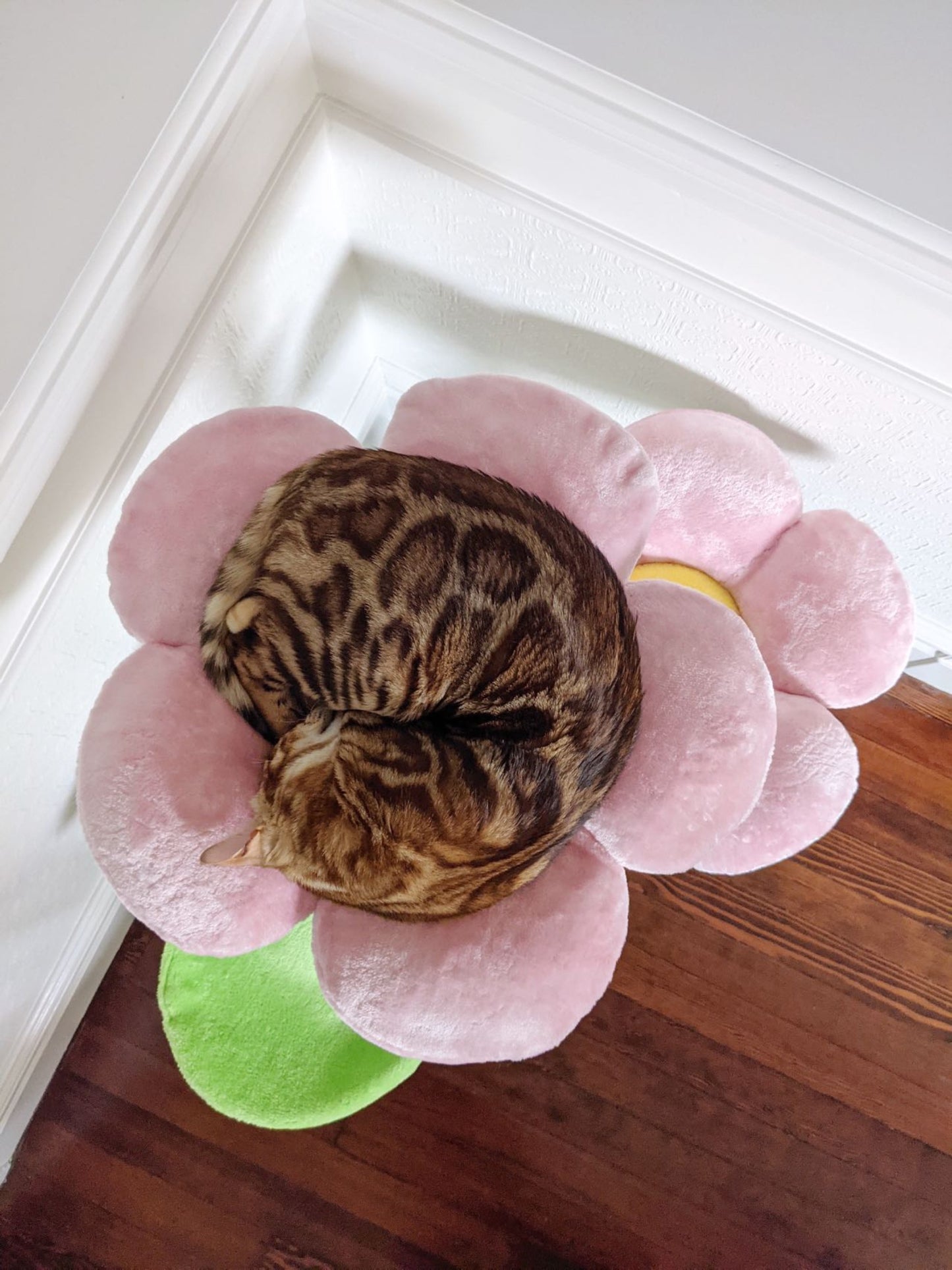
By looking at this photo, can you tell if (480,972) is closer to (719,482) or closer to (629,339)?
(719,482)

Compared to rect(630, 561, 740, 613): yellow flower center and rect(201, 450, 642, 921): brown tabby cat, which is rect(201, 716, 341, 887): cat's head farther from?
rect(630, 561, 740, 613): yellow flower center

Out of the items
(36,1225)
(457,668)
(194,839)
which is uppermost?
(457,668)

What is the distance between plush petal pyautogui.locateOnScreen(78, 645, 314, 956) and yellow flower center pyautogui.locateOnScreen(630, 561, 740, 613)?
22.4 inches

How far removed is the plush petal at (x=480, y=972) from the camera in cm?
73

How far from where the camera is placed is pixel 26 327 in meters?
0.63

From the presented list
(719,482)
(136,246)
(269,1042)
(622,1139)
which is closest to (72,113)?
(136,246)

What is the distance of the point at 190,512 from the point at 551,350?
1.69 feet

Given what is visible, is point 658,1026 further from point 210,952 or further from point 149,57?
point 149,57

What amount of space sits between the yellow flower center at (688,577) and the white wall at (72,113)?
714 millimetres

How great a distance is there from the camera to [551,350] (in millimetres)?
1022

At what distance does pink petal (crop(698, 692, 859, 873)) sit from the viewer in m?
0.95

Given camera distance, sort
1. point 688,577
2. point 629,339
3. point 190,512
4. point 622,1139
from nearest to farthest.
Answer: point 190,512, point 629,339, point 688,577, point 622,1139

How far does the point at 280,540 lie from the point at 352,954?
0.39m

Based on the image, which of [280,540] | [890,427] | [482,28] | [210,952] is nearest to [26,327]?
[280,540]
